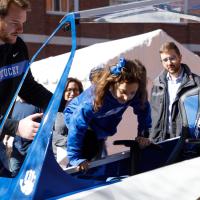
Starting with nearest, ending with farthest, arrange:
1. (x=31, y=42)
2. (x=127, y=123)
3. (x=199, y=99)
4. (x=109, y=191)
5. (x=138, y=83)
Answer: (x=109, y=191) → (x=138, y=83) → (x=199, y=99) → (x=127, y=123) → (x=31, y=42)

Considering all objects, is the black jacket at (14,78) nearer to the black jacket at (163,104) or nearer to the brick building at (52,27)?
the black jacket at (163,104)

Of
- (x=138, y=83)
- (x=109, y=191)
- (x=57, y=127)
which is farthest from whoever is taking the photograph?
(x=57, y=127)

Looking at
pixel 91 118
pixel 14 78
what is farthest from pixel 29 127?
pixel 91 118

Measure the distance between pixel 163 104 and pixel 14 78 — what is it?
2286mm

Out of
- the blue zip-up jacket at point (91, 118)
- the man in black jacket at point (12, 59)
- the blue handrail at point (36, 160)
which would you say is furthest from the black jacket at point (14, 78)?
the blue handrail at point (36, 160)

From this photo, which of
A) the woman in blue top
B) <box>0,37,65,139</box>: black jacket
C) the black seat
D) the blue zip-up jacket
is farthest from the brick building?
<box>0,37,65,139</box>: black jacket

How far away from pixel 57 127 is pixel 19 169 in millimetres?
2585

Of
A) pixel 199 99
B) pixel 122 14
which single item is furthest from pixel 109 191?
pixel 199 99

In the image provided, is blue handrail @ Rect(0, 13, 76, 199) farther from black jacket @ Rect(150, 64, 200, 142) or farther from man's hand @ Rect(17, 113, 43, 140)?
black jacket @ Rect(150, 64, 200, 142)

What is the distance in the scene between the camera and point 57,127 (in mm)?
5234

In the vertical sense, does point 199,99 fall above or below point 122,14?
below

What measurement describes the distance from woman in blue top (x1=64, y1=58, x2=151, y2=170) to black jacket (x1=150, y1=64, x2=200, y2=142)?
0.91 meters

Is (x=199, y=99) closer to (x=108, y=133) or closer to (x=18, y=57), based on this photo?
(x=108, y=133)

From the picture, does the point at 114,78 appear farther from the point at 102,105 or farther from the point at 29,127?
the point at 29,127
